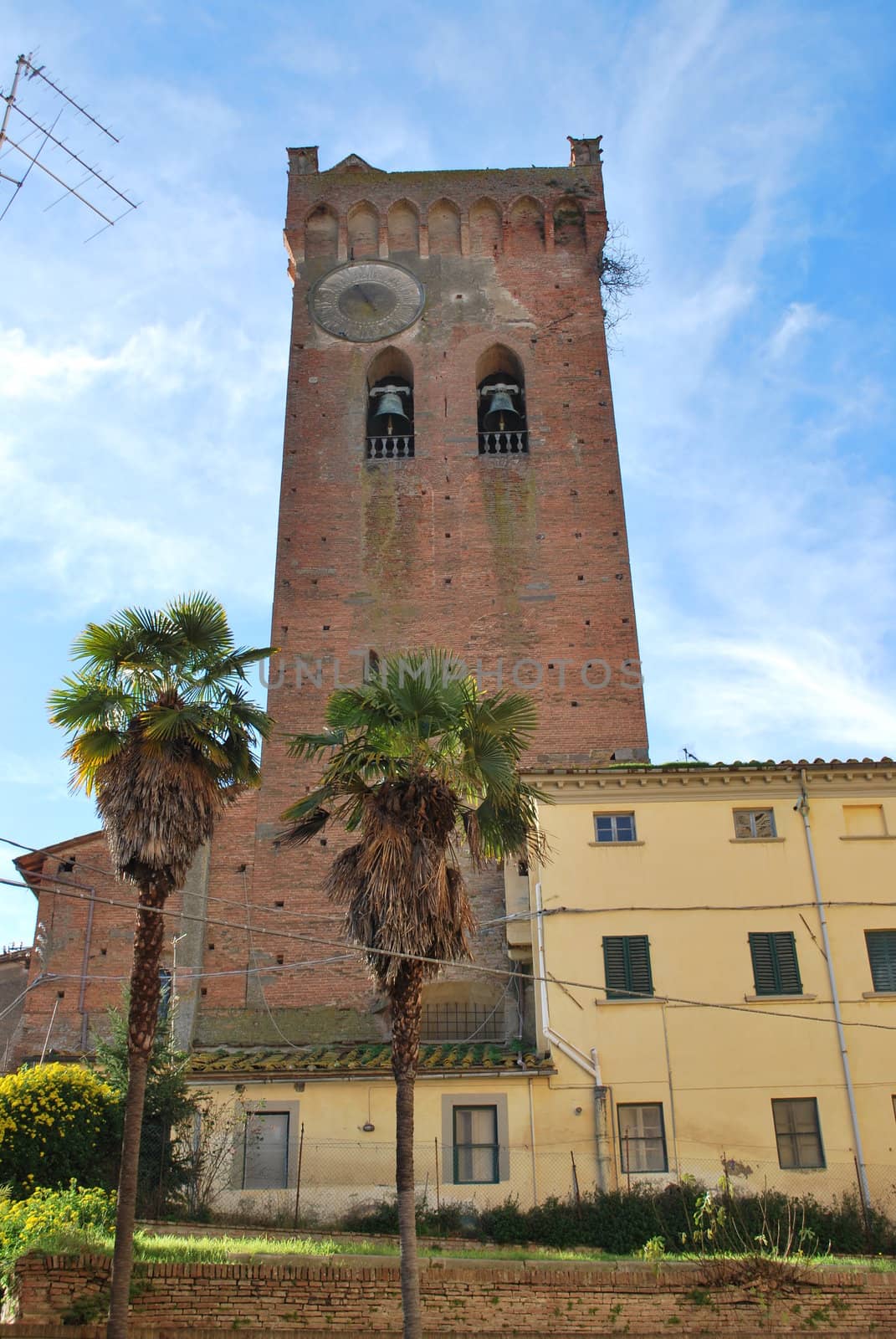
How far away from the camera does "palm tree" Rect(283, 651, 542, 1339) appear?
47.6ft

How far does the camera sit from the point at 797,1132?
20.8 metres

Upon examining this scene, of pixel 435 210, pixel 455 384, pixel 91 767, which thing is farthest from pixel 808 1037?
pixel 435 210

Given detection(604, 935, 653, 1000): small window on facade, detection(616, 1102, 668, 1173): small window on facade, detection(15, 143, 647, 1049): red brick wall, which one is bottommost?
detection(616, 1102, 668, 1173): small window on facade

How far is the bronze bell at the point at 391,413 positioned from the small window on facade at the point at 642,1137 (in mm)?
19745

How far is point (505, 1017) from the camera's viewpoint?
2658 centimetres

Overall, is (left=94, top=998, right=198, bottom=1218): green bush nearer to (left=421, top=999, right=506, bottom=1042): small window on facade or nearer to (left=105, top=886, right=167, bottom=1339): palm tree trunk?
(left=105, top=886, right=167, bottom=1339): palm tree trunk

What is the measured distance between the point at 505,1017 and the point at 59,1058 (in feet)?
28.9

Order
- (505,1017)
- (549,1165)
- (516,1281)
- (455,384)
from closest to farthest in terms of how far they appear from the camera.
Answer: (516,1281)
(549,1165)
(505,1017)
(455,384)

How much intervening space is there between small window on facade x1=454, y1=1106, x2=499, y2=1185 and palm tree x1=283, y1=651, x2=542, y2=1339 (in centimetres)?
517

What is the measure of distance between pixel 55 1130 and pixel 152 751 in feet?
19.7

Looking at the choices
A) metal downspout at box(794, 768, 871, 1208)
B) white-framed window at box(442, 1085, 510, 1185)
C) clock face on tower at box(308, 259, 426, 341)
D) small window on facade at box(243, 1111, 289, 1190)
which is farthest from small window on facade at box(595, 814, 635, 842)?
clock face on tower at box(308, 259, 426, 341)

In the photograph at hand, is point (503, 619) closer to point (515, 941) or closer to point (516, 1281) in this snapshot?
point (515, 941)

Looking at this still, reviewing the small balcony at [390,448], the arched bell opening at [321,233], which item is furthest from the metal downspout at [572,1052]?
the arched bell opening at [321,233]

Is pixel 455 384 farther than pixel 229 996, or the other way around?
pixel 455 384
